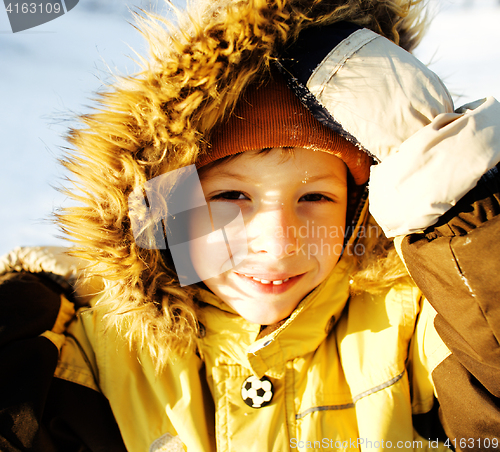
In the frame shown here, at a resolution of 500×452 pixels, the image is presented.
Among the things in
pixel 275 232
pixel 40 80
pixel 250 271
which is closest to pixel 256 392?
pixel 250 271

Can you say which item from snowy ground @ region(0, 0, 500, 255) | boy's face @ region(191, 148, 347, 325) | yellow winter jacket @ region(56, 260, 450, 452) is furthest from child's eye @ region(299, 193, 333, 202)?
snowy ground @ region(0, 0, 500, 255)

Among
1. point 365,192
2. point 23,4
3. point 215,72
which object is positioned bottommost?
point 365,192

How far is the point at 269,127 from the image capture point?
32.3 inches

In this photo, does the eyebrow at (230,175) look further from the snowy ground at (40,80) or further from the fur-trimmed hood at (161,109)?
the snowy ground at (40,80)

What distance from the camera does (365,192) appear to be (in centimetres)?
107

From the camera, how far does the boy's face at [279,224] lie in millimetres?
844

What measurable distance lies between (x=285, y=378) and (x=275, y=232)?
0.41 metres

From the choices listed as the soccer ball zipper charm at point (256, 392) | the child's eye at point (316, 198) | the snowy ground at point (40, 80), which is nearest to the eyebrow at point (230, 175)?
the child's eye at point (316, 198)

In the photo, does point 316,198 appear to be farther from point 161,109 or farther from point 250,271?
point 161,109

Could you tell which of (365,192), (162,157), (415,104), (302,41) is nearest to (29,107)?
(162,157)

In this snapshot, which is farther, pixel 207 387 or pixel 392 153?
pixel 207 387

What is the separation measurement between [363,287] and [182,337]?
0.53 m

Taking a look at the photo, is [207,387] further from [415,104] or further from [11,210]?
[11,210]

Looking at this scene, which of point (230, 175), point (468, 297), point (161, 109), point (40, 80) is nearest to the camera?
point (468, 297)
